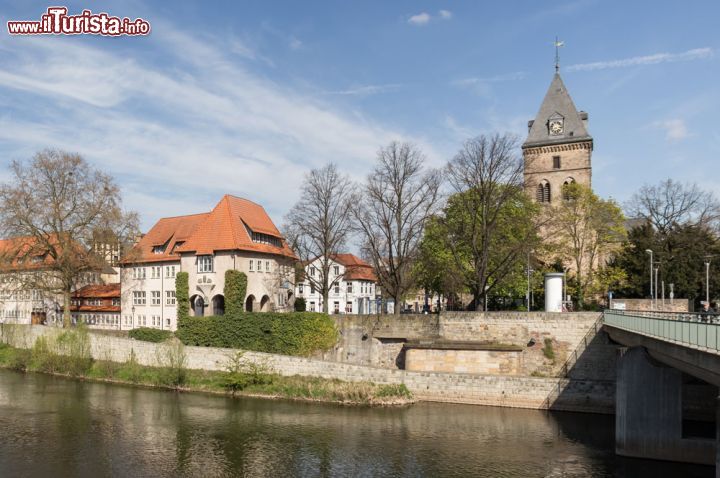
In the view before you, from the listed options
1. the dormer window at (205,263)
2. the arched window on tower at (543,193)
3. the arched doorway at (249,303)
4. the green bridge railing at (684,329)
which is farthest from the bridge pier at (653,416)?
the arched window on tower at (543,193)

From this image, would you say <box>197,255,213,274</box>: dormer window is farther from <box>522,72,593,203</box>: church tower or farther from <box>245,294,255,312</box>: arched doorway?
<box>522,72,593,203</box>: church tower

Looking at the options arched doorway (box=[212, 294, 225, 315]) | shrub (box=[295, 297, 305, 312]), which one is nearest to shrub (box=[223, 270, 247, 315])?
arched doorway (box=[212, 294, 225, 315])

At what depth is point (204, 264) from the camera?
44.8 m

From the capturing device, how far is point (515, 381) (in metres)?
31.5

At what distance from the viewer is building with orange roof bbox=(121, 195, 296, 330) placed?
44.3 meters

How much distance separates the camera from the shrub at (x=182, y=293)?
44469 millimetres

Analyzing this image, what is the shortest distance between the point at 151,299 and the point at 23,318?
19010mm

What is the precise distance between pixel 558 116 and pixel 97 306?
50223 mm

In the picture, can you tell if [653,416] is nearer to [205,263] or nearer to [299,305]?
[205,263]

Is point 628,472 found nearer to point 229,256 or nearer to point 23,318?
point 229,256

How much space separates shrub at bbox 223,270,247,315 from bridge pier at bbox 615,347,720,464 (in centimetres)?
2787

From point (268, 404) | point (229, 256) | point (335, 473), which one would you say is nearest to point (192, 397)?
point (268, 404)

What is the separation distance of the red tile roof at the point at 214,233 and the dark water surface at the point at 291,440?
14.3 meters

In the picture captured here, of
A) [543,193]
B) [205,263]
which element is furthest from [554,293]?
[543,193]
